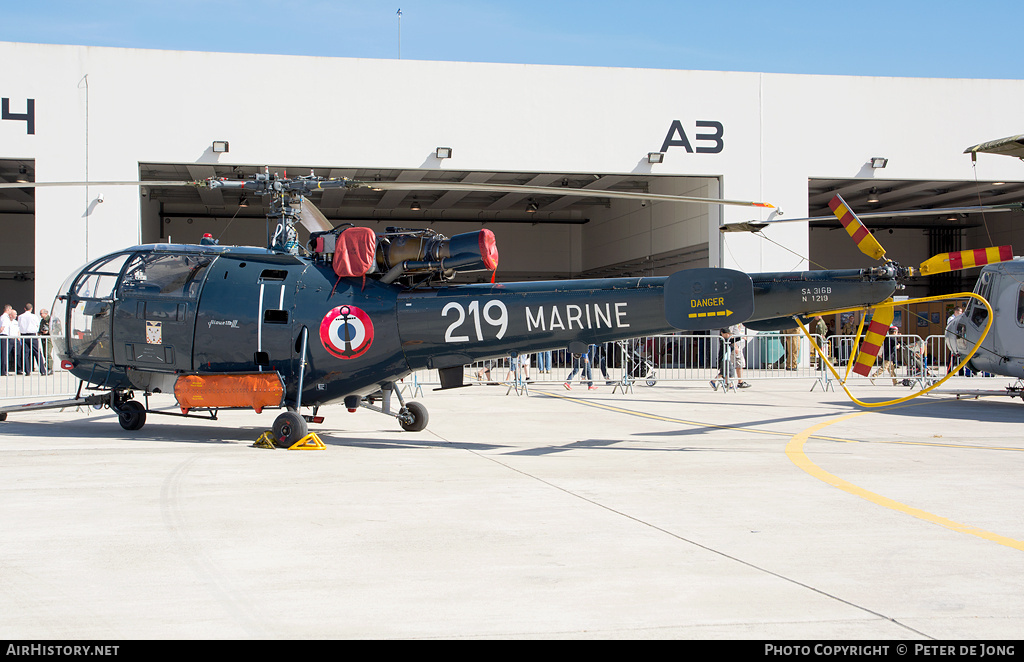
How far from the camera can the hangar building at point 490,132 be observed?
80.5ft

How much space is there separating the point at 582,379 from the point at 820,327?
840 cm

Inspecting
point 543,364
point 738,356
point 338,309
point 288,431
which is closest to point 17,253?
point 543,364

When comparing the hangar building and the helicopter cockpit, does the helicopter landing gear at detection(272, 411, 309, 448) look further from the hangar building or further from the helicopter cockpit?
the hangar building

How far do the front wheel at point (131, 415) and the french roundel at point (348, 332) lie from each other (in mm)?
3260

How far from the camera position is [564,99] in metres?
26.8

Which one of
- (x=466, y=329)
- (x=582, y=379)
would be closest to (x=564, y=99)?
(x=582, y=379)

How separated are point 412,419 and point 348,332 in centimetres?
202

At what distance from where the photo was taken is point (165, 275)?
11312 mm

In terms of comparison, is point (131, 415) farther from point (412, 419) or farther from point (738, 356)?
point (738, 356)

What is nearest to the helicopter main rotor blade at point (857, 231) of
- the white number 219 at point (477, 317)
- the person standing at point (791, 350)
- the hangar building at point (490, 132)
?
the white number 219 at point (477, 317)

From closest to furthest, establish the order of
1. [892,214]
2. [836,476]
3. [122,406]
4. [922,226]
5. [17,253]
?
[836,476]
[892,214]
[122,406]
[17,253]
[922,226]

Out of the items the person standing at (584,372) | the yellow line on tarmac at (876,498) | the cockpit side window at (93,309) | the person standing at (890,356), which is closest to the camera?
the yellow line on tarmac at (876,498)

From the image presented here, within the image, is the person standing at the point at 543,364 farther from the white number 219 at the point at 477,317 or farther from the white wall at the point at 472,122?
the white number 219 at the point at 477,317

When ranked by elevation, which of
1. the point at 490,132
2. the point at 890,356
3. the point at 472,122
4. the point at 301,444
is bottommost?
the point at 301,444
